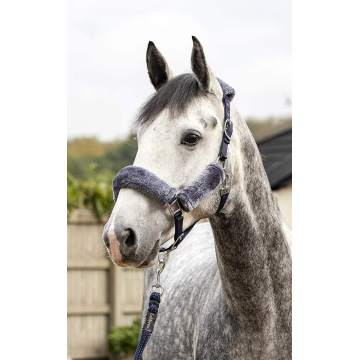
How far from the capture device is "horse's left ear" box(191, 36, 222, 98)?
161cm

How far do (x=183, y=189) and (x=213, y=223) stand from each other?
0.70ft

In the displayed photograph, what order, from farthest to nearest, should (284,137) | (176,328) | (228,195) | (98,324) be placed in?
(98,324)
(284,137)
(176,328)
(228,195)

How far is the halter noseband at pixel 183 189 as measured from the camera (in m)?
1.51

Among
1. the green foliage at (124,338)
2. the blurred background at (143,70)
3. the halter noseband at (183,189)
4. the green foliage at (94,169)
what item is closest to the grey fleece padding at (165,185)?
the halter noseband at (183,189)

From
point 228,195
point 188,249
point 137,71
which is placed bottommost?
point 188,249

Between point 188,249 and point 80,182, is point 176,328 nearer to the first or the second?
point 188,249

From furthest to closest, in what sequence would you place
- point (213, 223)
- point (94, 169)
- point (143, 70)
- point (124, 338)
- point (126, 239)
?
point (124, 338) < point (94, 169) < point (143, 70) < point (213, 223) < point (126, 239)

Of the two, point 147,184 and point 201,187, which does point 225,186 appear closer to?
point 201,187

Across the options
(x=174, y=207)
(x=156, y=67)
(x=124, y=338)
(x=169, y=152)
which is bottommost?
(x=124, y=338)

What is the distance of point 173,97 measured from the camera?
1.61 meters

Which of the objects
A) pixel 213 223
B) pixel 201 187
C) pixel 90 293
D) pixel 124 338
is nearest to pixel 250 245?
pixel 213 223

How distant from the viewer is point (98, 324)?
105 inches
